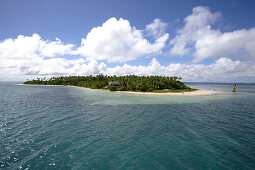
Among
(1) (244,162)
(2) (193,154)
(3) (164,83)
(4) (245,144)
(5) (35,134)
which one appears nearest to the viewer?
(1) (244,162)

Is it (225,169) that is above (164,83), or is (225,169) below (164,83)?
below

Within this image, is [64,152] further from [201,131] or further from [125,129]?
[201,131]

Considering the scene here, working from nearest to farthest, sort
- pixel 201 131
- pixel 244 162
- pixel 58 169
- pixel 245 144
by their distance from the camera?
1. pixel 58 169
2. pixel 244 162
3. pixel 245 144
4. pixel 201 131

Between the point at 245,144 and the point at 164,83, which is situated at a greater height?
the point at 164,83

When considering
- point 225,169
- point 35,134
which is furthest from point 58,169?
point 225,169

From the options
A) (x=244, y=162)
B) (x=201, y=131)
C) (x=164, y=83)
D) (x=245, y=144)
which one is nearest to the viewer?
(x=244, y=162)

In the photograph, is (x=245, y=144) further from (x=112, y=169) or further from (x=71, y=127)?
(x=71, y=127)

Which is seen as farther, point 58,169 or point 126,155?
point 126,155

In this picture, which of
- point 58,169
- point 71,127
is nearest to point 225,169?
point 58,169

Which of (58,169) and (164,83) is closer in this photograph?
(58,169)
